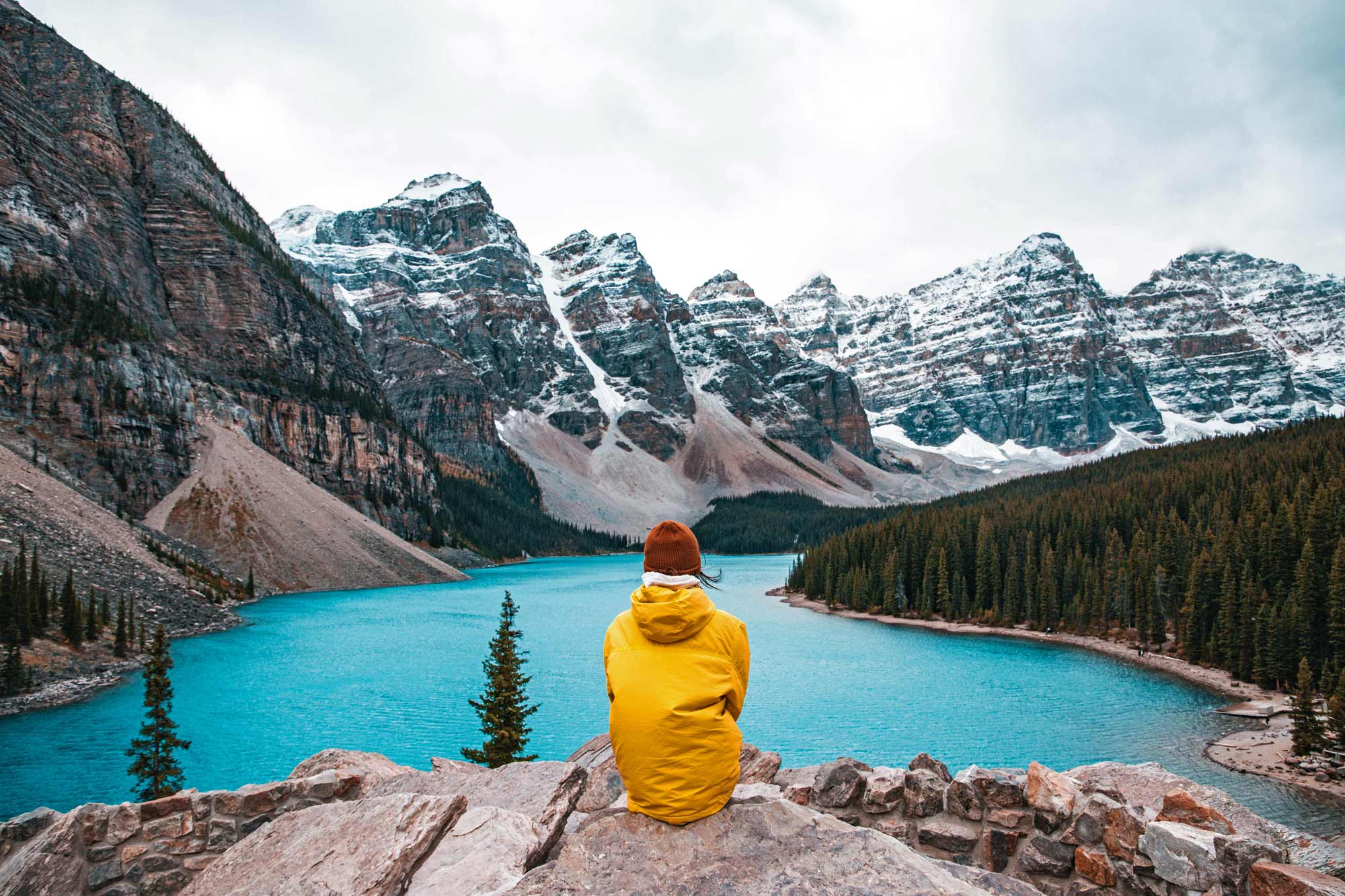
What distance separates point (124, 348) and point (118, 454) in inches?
504

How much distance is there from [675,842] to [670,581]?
1518 millimetres

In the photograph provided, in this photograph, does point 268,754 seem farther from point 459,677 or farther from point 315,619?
point 315,619

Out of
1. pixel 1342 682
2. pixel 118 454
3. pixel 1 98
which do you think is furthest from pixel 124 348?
pixel 1342 682

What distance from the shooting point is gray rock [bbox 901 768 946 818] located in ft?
23.2

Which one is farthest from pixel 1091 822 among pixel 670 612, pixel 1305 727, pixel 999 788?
pixel 1305 727

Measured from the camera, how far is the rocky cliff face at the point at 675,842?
4.20 m

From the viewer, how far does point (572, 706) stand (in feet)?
109

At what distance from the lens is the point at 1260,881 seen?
4930 millimetres

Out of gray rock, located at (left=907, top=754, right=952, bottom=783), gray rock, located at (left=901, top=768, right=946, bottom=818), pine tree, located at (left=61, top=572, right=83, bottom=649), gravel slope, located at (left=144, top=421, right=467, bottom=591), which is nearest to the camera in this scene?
gray rock, located at (left=901, top=768, right=946, bottom=818)

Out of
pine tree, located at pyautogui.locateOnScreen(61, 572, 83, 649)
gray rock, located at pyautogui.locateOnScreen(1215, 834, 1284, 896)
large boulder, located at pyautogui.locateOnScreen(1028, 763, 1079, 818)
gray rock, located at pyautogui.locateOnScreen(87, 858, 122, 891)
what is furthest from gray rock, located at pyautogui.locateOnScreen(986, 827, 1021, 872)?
pine tree, located at pyautogui.locateOnScreen(61, 572, 83, 649)

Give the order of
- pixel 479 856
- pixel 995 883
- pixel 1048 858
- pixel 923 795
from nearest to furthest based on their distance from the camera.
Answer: pixel 995 883 < pixel 479 856 < pixel 1048 858 < pixel 923 795

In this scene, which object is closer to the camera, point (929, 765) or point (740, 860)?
point (740, 860)

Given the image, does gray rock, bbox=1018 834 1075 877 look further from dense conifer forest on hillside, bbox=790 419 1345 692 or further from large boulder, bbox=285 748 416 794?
dense conifer forest on hillside, bbox=790 419 1345 692

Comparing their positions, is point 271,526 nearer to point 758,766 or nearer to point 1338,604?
point 758,766
